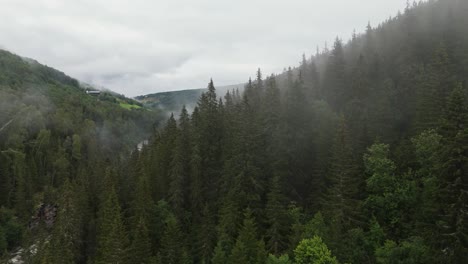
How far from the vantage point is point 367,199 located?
51875 millimetres

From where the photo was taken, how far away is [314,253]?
128 ft

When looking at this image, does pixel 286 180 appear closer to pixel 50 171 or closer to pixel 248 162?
pixel 248 162

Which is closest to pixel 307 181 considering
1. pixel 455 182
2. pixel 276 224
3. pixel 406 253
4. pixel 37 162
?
pixel 276 224

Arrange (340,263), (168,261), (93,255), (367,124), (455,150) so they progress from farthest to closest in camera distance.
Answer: (93,255) → (367,124) → (168,261) → (340,263) → (455,150)

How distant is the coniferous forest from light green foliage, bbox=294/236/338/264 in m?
0.13

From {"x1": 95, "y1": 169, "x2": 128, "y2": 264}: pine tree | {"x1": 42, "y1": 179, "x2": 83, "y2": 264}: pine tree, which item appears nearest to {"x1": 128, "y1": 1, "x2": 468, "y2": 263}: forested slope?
{"x1": 95, "y1": 169, "x2": 128, "y2": 264}: pine tree

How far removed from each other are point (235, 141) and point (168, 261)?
2299cm

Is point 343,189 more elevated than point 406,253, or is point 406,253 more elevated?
point 343,189

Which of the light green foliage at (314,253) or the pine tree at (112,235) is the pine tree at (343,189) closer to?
the light green foliage at (314,253)

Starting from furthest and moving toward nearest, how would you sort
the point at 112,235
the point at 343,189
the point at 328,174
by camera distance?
the point at 328,174 → the point at 112,235 → the point at 343,189

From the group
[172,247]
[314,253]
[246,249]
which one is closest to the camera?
[314,253]

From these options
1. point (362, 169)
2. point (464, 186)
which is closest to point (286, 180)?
point (362, 169)

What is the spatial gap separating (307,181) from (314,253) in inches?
1137

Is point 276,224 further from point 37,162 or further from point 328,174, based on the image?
point 37,162
